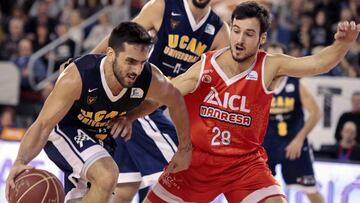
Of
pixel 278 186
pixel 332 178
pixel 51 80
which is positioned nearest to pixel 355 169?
pixel 332 178

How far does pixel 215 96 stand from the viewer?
5980mm

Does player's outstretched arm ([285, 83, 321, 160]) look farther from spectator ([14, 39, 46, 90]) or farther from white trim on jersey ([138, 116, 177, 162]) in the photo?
spectator ([14, 39, 46, 90])

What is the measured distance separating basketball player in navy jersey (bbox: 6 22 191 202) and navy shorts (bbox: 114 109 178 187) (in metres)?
0.86

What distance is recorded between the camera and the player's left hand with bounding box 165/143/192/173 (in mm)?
5954

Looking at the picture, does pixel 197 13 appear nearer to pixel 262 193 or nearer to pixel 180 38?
pixel 180 38

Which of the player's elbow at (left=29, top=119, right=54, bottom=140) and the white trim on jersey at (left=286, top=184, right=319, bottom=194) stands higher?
the player's elbow at (left=29, top=119, right=54, bottom=140)

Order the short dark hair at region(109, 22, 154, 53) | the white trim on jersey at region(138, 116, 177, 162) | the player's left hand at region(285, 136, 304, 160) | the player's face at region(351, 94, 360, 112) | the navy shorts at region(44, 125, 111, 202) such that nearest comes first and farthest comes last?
the short dark hair at region(109, 22, 154, 53) → the navy shorts at region(44, 125, 111, 202) → the white trim on jersey at region(138, 116, 177, 162) → the player's left hand at region(285, 136, 304, 160) → the player's face at region(351, 94, 360, 112)

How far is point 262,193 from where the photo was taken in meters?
5.84

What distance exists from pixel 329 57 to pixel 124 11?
345 inches

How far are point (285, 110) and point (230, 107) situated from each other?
2.85 meters

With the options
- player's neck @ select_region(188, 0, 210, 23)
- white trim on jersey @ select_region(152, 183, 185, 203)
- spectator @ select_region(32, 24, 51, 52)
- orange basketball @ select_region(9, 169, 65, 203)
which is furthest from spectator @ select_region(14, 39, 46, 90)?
orange basketball @ select_region(9, 169, 65, 203)

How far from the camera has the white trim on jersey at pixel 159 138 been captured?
6973 millimetres

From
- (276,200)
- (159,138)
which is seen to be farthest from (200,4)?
(276,200)

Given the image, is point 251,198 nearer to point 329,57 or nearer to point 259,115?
point 259,115
